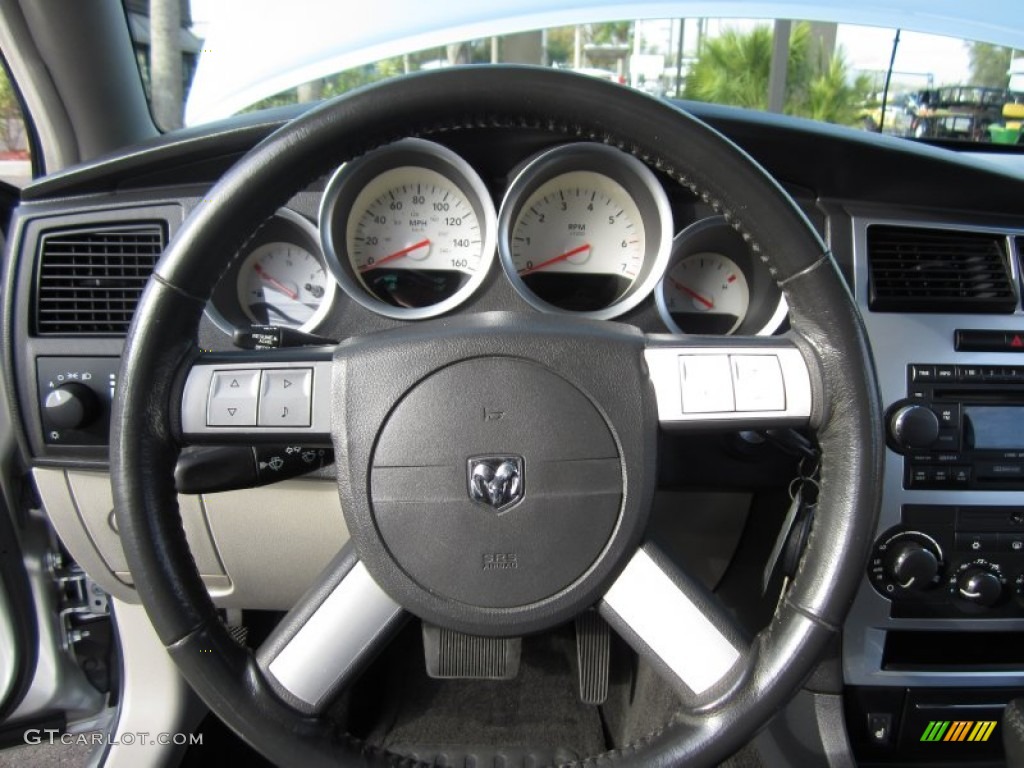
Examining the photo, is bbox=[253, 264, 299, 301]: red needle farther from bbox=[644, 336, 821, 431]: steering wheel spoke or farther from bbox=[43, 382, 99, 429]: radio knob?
bbox=[644, 336, 821, 431]: steering wheel spoke

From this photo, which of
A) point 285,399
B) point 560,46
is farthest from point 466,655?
point 560,46

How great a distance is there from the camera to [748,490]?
4.57ft

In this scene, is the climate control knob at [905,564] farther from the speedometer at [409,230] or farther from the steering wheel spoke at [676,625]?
the speedometer at [409,230]

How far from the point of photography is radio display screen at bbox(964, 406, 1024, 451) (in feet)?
4.38

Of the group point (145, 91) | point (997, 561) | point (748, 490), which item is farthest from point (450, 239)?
point (997, 561)

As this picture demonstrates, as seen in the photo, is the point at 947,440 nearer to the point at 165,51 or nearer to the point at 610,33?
the point at 610,33

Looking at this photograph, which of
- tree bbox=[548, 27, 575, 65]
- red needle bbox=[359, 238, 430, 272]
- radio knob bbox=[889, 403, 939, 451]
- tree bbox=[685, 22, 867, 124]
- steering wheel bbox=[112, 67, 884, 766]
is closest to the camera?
steering wheel bbox=[112, 67, 884, 766]

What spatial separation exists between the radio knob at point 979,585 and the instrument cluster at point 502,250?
1.71 feet

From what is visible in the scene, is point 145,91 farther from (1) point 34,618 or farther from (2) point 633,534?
(2) point 633,534

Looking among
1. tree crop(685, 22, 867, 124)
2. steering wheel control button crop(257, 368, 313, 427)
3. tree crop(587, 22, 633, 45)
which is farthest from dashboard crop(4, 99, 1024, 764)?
tree crop(685, 22, 867, 124)

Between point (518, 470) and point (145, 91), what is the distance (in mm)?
1331

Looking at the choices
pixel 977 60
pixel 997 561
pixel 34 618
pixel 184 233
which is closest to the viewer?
pixel 184 233

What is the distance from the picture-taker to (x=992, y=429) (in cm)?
134

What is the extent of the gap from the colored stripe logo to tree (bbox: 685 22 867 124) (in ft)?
4.35
